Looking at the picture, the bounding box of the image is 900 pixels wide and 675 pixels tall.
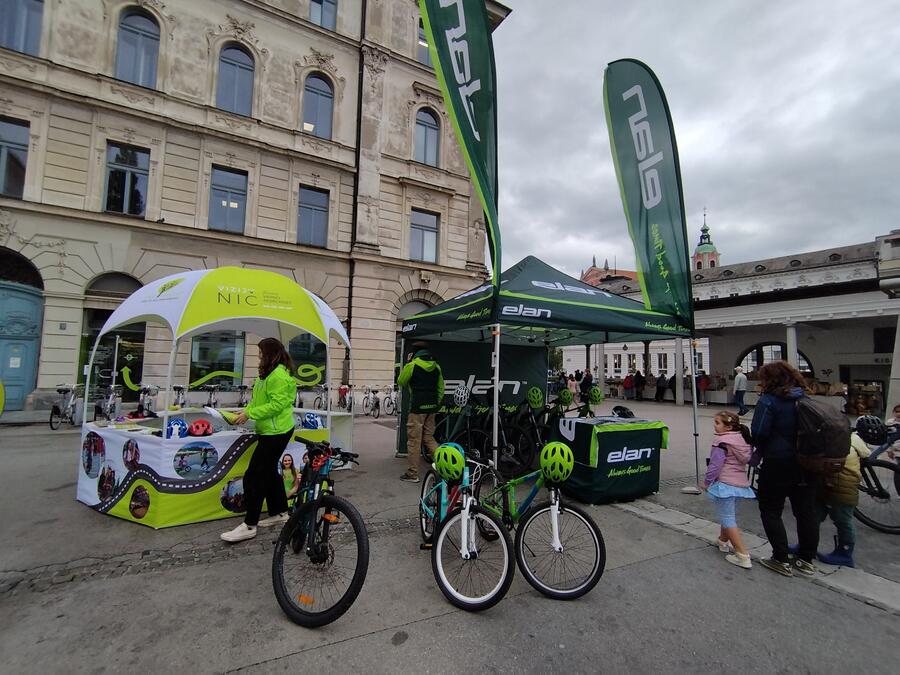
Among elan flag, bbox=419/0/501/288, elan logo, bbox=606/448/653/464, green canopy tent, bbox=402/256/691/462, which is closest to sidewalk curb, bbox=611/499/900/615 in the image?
elan logo, bbox=606/448/653/464

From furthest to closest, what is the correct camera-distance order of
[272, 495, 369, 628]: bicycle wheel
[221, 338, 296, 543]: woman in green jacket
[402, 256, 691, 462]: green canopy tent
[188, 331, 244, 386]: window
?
[188, 331, 244, 386]: window
[402, 256, 691, 462]: green canopy tent
[221, 338, 296, 543]: woman in green jacket
[272, 495, 369, 628]: bicycle wheel

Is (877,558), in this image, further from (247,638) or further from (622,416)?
A: (247,638)

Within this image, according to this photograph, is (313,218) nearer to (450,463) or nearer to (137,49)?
(137,49)

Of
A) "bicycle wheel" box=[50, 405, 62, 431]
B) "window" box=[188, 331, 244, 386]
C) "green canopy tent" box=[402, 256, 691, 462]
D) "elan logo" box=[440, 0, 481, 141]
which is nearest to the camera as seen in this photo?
"elan logo" box=[440, 0, 481, 141]

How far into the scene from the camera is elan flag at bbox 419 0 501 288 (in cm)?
476

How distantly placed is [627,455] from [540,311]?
7.15ft

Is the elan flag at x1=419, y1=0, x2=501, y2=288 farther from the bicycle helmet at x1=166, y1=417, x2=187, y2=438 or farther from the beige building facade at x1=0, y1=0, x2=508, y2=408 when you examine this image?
the beige building facade at x1=0, y1=0, x2=508, y2=408

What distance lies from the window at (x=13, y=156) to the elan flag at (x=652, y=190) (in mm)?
15608

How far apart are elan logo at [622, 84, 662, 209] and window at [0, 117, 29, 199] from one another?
621 inches

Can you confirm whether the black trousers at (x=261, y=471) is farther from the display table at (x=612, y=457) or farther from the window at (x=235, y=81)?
the window at (x=235, y=81)

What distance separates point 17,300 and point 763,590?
16662mm

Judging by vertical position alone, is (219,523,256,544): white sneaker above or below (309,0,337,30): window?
below

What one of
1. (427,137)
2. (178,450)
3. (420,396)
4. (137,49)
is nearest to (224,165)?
(137,49)

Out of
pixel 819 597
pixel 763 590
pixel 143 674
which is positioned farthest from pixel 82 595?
pixel 819 597
